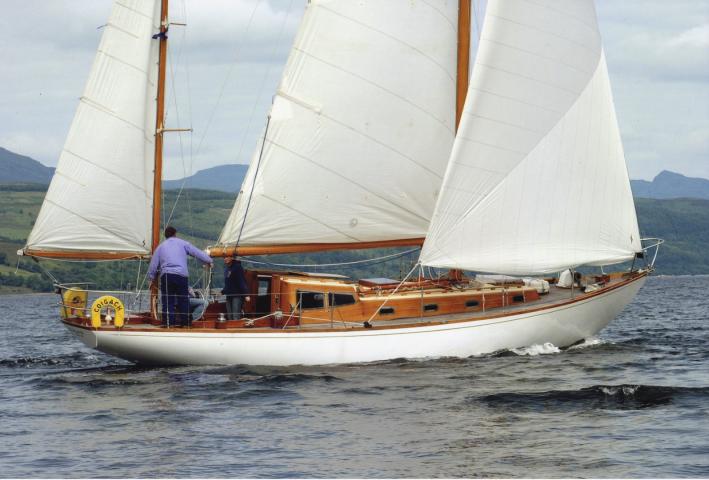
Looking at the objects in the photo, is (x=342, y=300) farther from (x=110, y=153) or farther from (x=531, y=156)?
(x=110, y=153)

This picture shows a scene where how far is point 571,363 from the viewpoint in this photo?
28.8m

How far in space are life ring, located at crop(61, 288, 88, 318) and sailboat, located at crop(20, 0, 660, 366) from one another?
6cm

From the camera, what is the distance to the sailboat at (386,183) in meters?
28.9

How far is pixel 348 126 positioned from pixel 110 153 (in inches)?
273

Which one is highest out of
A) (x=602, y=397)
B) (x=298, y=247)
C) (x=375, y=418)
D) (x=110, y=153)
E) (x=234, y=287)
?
(x=110, y=153)

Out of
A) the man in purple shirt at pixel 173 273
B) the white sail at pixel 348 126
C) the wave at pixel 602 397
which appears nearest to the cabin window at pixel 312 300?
the white sail at pixel 348 126

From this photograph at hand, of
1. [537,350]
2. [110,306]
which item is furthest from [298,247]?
[537,350]

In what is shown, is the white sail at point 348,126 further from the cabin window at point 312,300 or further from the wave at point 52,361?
the wave at point 52,361

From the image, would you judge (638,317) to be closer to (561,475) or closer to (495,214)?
(495,214)

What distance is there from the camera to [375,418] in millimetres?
22141

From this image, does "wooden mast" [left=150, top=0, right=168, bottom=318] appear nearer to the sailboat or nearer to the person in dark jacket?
the sailboat

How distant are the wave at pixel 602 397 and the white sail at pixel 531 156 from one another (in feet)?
19.4

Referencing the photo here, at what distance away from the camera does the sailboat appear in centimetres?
2894

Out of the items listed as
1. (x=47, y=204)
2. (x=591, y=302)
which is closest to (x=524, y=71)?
(x=591, y=302)
